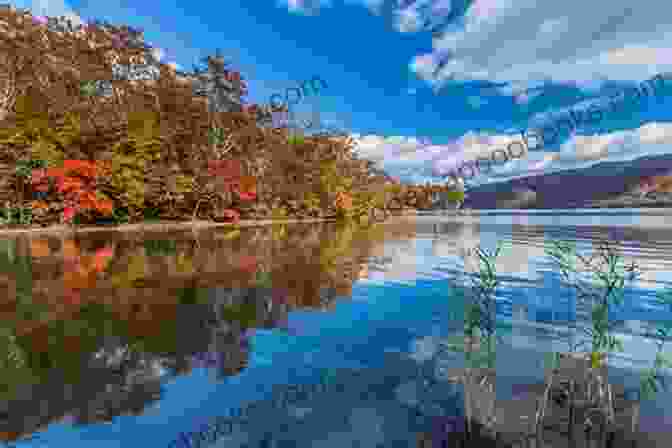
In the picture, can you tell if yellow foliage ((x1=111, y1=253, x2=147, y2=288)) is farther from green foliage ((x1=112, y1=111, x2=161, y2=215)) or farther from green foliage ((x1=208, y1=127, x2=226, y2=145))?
green foliage ((x1=208, y1=127, x2=226, y2=145))

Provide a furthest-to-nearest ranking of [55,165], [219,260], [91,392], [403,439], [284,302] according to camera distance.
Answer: [55,165]
[219,260]
[284,302]
[91,392]
[403,439]

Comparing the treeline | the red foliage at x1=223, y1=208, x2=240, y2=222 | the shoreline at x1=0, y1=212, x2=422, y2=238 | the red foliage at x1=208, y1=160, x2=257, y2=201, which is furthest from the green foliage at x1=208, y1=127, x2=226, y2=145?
the shoreline at x1=0, y1=212, x2=422, y2=238

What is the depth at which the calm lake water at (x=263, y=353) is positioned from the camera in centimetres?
446

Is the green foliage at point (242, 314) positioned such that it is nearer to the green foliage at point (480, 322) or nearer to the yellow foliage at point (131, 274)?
the green foliage at point (480, 322)

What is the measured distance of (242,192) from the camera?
173 ft

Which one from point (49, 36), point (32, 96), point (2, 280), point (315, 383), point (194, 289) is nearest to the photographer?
point (315, 383)

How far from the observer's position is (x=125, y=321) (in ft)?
27.3

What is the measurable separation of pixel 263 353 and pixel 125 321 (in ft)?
13.3

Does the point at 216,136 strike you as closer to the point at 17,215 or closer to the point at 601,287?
the point at 17,215

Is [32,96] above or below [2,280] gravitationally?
above

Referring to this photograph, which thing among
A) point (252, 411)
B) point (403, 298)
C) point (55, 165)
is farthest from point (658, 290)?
point (55, 165)

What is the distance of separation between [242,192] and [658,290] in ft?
161

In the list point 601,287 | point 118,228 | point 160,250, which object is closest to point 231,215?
point 118,228

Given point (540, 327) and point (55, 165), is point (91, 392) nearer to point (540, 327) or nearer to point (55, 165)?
point (540, 327)
